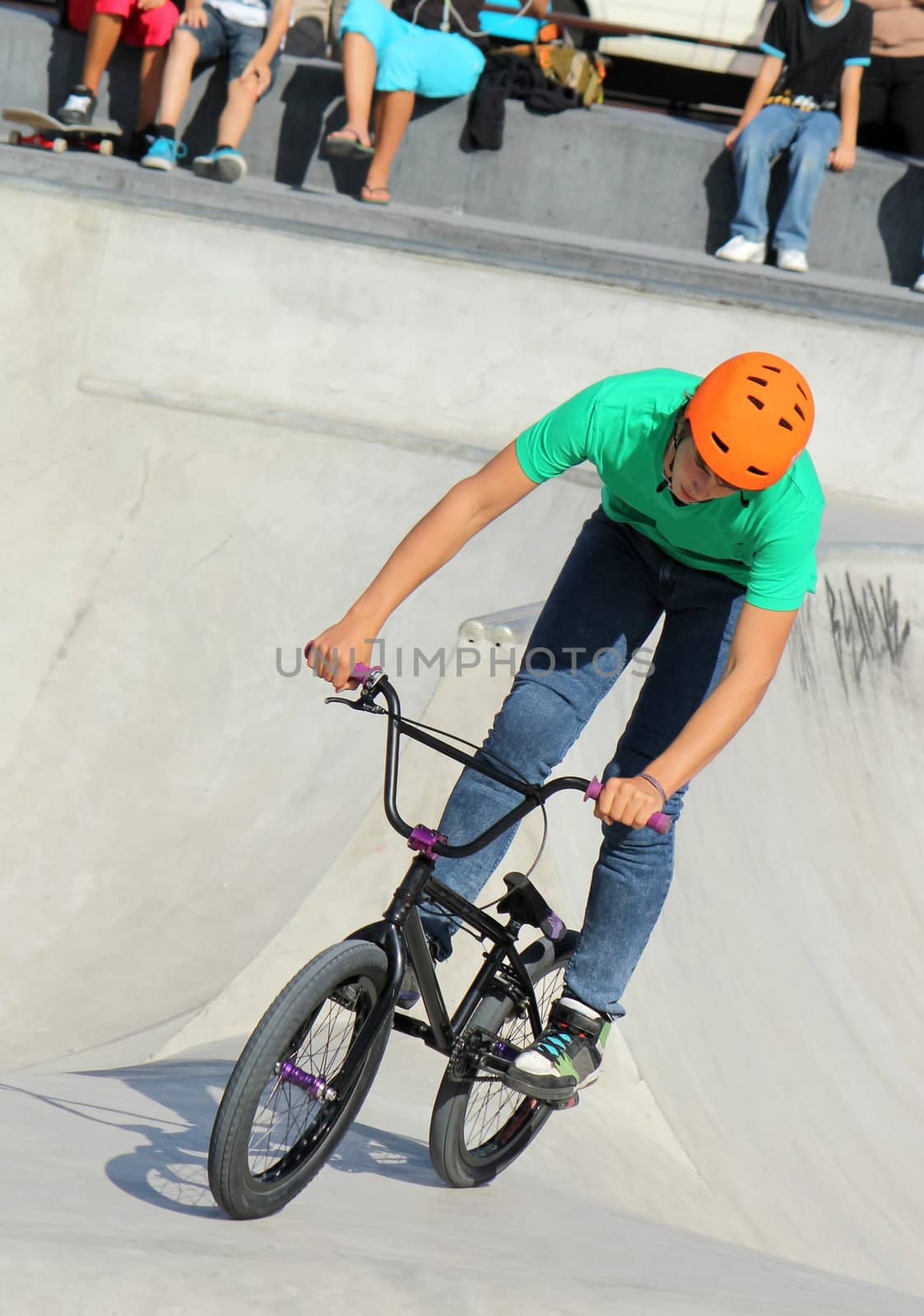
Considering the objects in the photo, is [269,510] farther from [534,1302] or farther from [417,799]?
[534,1302]

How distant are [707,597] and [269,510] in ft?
14.3

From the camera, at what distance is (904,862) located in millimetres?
5395

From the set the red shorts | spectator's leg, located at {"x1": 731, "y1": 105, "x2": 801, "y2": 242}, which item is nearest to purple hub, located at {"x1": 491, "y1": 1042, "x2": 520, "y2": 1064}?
spectator's leg, located at {"x1": 731, "y1": 105, "x2": 801, "y2": 242}

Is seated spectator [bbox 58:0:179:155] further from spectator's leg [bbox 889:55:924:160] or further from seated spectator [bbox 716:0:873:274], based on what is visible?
spectator's leg [bbox 889:55:924:160]

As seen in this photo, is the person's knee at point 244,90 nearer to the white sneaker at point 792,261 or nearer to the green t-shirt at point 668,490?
the white sneaker at point 792,261

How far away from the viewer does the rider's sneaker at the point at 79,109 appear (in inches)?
358

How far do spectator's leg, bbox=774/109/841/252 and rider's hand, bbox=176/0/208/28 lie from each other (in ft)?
14.1

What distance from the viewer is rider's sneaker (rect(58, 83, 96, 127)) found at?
909 cm

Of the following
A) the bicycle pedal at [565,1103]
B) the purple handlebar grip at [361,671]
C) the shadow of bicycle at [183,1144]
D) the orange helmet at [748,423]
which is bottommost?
the shadow of bicycle at [183,1144]

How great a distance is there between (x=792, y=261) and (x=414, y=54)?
3107 millimetres

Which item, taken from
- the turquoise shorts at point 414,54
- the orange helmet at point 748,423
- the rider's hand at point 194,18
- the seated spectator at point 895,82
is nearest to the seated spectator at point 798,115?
the seated spectator at point 895,82

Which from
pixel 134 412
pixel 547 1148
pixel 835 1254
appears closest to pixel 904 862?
pixel 835 1254

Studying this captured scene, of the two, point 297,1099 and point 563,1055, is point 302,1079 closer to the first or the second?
point 297,1099

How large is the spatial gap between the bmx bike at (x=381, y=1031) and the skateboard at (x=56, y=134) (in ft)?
23.4
